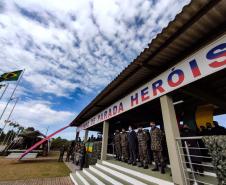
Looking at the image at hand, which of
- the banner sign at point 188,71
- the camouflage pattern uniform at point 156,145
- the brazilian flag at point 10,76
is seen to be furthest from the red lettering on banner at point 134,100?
the brazilian flag at point 10,76

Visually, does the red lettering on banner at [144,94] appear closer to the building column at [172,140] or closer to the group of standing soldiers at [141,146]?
the building column at [172,140]

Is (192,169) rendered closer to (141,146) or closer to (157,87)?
(157,87)

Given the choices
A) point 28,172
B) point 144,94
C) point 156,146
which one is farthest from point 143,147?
point 28,172

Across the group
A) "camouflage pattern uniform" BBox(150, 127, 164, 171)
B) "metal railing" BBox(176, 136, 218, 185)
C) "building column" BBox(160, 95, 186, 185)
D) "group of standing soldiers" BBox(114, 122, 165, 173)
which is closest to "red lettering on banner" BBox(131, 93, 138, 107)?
"group of standing soldiers" BBox(114, 122, 165, 173)

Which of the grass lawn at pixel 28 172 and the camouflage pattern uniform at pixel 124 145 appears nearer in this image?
the camouflage pattern uniform at pixel 124 145

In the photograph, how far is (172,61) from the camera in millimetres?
4453

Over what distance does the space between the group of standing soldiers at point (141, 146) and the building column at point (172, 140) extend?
821 mm

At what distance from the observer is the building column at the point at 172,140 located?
146 inches

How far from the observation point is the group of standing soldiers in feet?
16.4

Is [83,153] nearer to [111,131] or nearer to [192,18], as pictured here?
[111,131]

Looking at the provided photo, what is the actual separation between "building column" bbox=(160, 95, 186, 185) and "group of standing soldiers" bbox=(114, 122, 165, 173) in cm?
82

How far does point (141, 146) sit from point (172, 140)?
80.7 inches

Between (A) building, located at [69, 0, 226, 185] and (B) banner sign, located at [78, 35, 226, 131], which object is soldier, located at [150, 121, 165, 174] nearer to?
(A) building, located at [69, 0, 226, 185]

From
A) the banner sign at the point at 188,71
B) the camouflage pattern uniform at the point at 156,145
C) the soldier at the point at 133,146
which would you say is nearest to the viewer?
the banner sign at the point at 188,71
